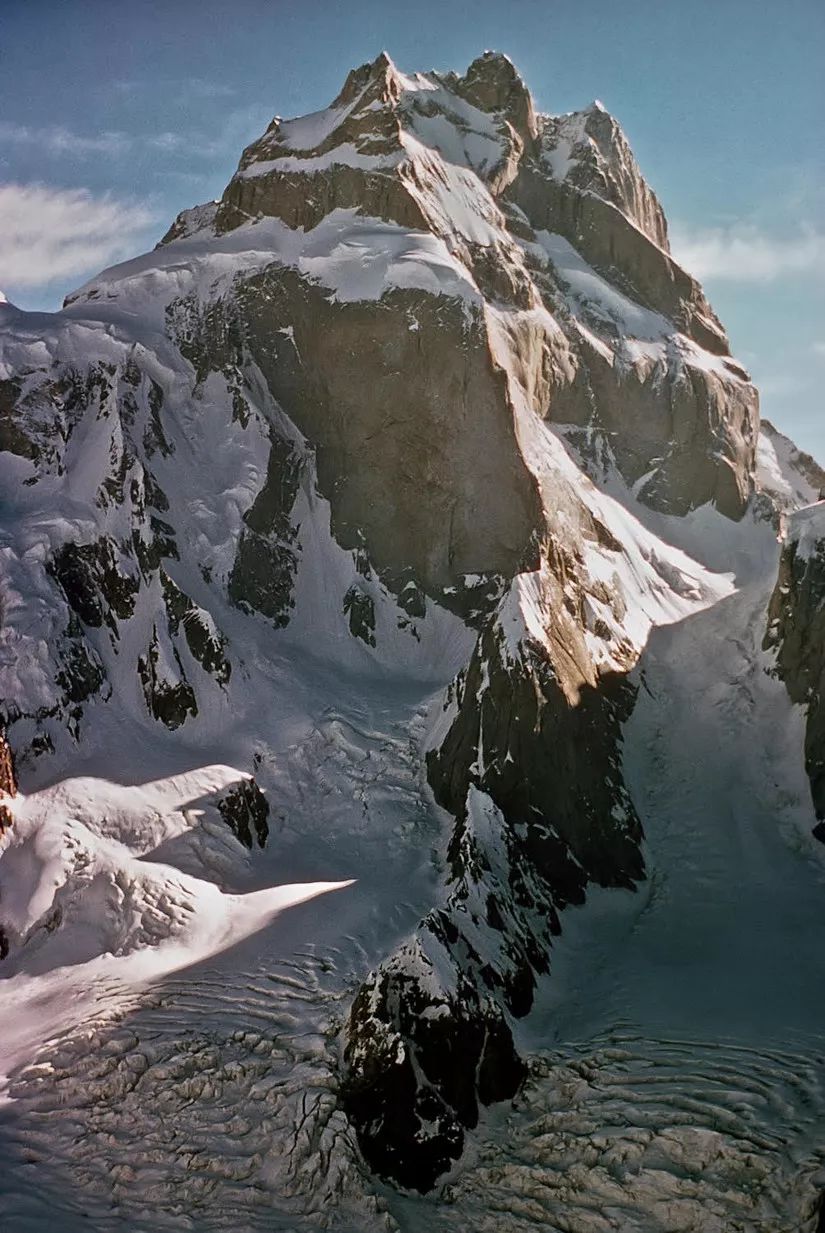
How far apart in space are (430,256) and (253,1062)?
196 ft

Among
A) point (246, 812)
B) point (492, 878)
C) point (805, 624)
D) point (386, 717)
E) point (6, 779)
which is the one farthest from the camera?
point (805, 624)

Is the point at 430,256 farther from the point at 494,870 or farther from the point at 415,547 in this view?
the point at 494,870

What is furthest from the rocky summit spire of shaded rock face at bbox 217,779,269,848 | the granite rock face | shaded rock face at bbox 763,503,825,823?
shaded rock face at bbox 217,779,269,848

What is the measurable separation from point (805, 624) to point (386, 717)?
25646mm

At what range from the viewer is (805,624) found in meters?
66.9

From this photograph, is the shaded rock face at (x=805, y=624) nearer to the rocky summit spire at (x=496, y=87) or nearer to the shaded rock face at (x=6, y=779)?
the shaded rock face at (x=6, y=779)

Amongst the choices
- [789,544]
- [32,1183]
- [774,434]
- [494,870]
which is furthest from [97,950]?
[774,434]

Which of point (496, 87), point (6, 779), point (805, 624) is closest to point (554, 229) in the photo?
point (496, 87)

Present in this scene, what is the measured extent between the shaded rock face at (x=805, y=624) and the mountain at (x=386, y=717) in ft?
1.41

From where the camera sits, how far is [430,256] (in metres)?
81.7

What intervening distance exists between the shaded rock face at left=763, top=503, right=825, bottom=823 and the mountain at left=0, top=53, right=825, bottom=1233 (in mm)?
431

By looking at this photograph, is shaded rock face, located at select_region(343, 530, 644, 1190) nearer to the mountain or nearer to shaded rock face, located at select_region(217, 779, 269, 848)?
the mountain

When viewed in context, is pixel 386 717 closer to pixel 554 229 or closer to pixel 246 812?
pixel 246 812

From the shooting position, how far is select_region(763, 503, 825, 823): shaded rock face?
206 feet
